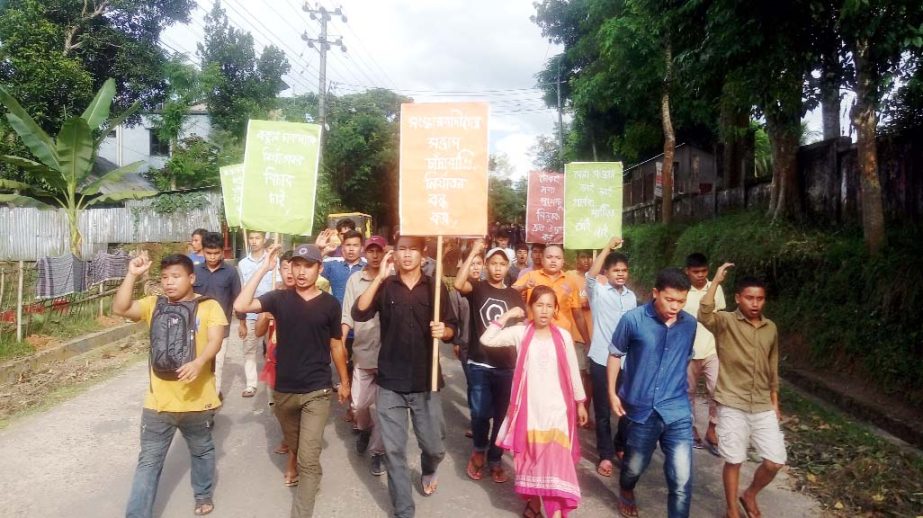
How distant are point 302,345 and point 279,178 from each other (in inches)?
78.2

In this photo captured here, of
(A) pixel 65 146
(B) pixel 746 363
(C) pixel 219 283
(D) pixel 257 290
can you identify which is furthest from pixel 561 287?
(A) pixel 65 146

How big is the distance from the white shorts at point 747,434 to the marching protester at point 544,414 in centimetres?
88

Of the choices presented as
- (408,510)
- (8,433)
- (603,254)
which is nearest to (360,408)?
(408,510)

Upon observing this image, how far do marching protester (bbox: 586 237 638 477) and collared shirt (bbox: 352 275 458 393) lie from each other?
1409 mm

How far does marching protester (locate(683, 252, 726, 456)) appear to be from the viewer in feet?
17.0

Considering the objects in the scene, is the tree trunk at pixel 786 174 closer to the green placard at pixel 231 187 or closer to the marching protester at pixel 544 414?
the marching protester at pixel 544 414

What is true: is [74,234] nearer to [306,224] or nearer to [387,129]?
[306,224]

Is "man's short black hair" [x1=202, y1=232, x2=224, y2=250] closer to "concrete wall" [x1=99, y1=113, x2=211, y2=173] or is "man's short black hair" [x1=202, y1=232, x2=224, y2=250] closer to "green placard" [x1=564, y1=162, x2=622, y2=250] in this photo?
"green placard" [x1=564, y1=162, x2=622, y2=250]

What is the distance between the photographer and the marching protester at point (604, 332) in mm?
5098

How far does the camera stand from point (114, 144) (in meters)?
30.6

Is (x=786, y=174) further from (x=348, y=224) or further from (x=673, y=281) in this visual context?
(x=673, y=281)

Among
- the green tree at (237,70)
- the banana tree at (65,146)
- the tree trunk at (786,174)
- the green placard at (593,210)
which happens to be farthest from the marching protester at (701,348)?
the green tree at (237,70)

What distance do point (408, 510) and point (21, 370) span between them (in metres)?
6.31

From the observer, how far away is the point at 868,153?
7.44 metres
